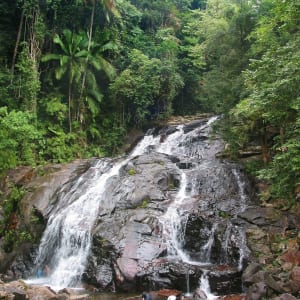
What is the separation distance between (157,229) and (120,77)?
43.9 ft

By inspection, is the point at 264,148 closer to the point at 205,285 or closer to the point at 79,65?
the point at 205,285

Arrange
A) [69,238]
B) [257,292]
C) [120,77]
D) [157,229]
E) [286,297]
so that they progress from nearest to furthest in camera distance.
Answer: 1. [286,297]
2. [257,292]
3. [157,229]
4. [69,238]
5. [120,77]

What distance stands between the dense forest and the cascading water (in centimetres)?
162

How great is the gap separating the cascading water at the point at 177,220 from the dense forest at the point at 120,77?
5.30ft

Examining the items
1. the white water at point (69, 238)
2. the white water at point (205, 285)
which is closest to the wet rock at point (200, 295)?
the white water at point (205, 285)

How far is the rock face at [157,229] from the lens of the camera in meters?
10.3

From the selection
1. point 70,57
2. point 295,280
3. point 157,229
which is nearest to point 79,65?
point 70,57

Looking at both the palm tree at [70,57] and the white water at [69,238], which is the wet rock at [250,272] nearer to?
the white water at [69,238]

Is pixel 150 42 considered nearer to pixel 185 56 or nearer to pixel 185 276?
pixel 185 56

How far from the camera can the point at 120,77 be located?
23297mm

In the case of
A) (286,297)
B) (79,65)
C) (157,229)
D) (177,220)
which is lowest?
(286,297)

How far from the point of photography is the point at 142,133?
24641mm

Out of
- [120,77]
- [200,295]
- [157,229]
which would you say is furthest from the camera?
[120,77]

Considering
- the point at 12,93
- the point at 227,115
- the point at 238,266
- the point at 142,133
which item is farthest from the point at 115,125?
the point at 238,266
